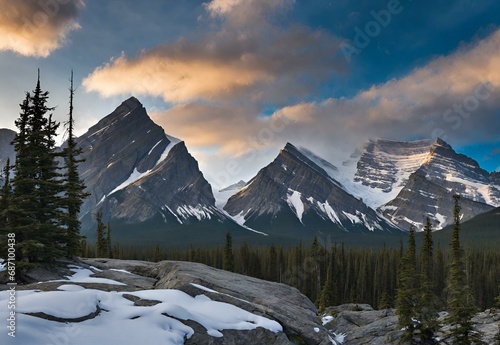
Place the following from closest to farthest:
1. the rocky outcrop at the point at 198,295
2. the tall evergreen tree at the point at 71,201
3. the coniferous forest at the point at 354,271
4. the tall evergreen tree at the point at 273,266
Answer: the rocky outcrop at the point at 198,295 → the tall evergreen tree at the point at 71,201 → the coniferous forest at the point at 354,271 → the tall evergreen tree at the point at 273,266

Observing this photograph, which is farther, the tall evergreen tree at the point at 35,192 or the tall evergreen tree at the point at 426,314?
the tall evergreen tree at the point at 426,314

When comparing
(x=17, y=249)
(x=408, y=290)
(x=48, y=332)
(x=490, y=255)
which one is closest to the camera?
(x=48, y=332)

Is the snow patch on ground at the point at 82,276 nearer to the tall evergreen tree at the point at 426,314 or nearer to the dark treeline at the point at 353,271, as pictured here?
the tall evergreen tree at the point at 426,314

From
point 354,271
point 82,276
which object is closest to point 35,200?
point 82,276

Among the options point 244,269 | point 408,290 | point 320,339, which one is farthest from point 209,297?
point 244,269

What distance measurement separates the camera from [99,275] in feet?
88.6

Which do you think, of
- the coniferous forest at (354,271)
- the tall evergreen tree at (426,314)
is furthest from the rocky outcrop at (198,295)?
the coniferous forest at (354,271)

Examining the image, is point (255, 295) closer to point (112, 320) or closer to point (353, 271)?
point (112, 320)

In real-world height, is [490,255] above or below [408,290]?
below

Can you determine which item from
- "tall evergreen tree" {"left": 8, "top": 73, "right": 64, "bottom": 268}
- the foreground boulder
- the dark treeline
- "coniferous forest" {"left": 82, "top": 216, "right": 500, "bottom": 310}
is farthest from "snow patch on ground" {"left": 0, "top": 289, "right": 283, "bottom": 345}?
the dark treeline

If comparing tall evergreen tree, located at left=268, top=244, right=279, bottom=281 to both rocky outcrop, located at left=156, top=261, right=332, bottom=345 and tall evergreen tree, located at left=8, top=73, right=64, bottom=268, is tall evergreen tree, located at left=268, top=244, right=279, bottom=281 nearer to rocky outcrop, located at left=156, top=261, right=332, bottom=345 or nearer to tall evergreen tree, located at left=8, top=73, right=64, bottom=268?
rocky outcrop, located at left=156, top=261, right=332, bottom=345

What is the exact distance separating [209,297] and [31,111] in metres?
21.0

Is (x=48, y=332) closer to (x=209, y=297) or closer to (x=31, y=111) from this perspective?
(x=209, y=297)

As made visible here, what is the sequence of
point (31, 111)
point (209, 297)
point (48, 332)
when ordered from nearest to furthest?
point (48, 332) < point (209, 297) < point (31, 111)
